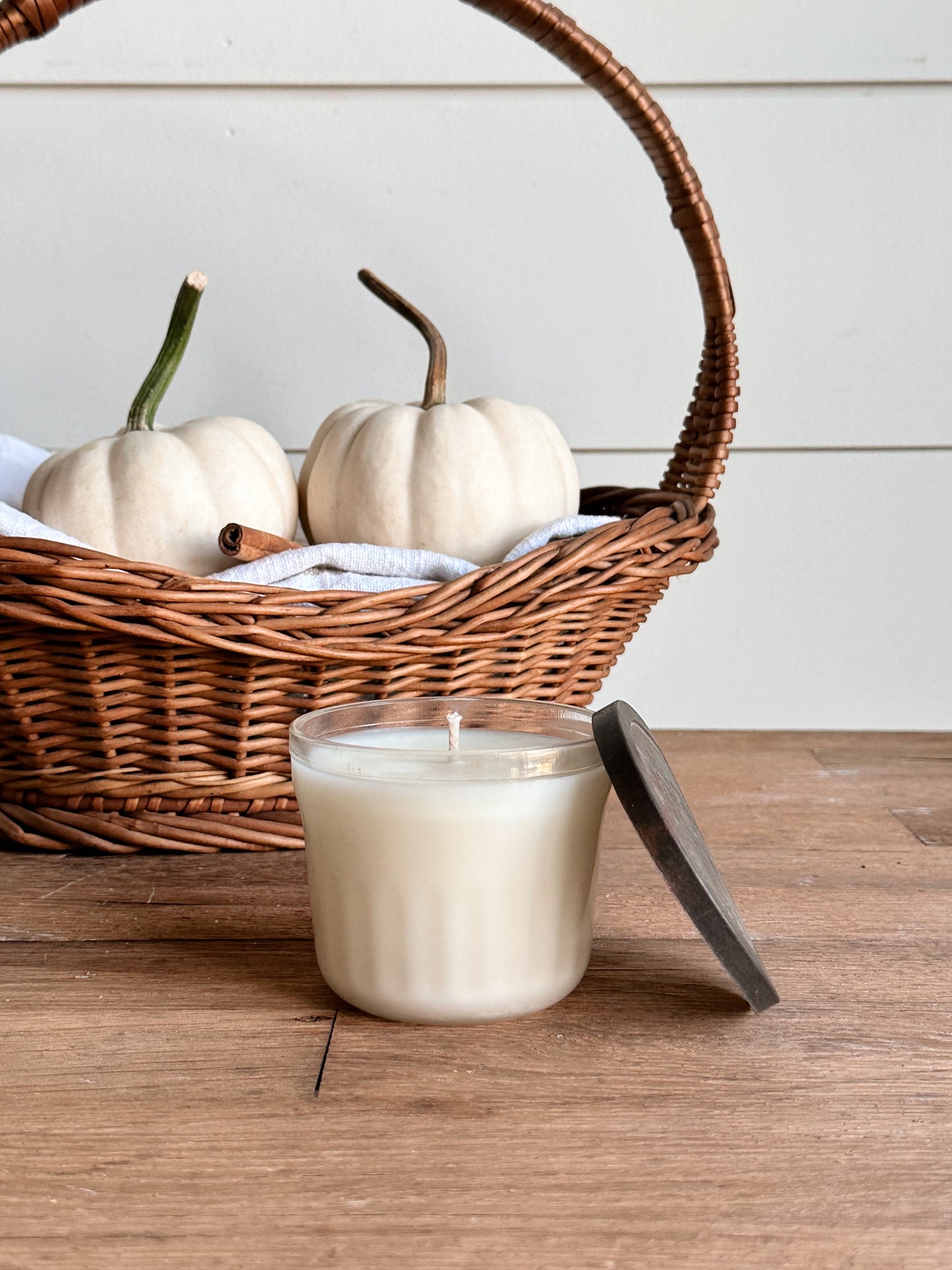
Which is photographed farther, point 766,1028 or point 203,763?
point 203,763

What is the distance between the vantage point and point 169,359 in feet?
2.27

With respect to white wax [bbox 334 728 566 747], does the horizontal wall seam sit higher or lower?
higher

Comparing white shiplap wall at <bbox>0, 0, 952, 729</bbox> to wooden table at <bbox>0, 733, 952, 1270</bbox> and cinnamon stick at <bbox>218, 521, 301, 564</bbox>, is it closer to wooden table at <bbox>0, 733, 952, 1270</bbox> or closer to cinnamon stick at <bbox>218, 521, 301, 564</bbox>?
cinnamon stick at <bbox>218, 521, 301, 564</bbox>

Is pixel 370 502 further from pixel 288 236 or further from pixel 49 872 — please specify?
pixel 288 236

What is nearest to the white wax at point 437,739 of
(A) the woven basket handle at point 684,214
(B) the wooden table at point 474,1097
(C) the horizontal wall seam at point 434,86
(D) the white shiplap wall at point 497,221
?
(B) the wooden table at point 474,1097

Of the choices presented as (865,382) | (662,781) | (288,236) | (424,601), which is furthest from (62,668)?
(865,382)

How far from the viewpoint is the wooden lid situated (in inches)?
15.2

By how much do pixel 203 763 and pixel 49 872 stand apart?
100mm

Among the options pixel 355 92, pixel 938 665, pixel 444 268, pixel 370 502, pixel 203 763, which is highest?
pixel 355 92

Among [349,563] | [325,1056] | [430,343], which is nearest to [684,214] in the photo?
[430,343]

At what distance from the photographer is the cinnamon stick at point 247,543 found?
0.58 meters

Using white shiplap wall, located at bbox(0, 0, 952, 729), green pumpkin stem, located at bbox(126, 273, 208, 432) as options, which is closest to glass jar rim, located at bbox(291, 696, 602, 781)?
green pumpkin stem, located at bbox(126, 273, 208, 432)

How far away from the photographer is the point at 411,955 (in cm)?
42

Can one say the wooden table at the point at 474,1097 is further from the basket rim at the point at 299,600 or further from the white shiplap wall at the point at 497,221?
the white shiplap wall at the point at 497,221
